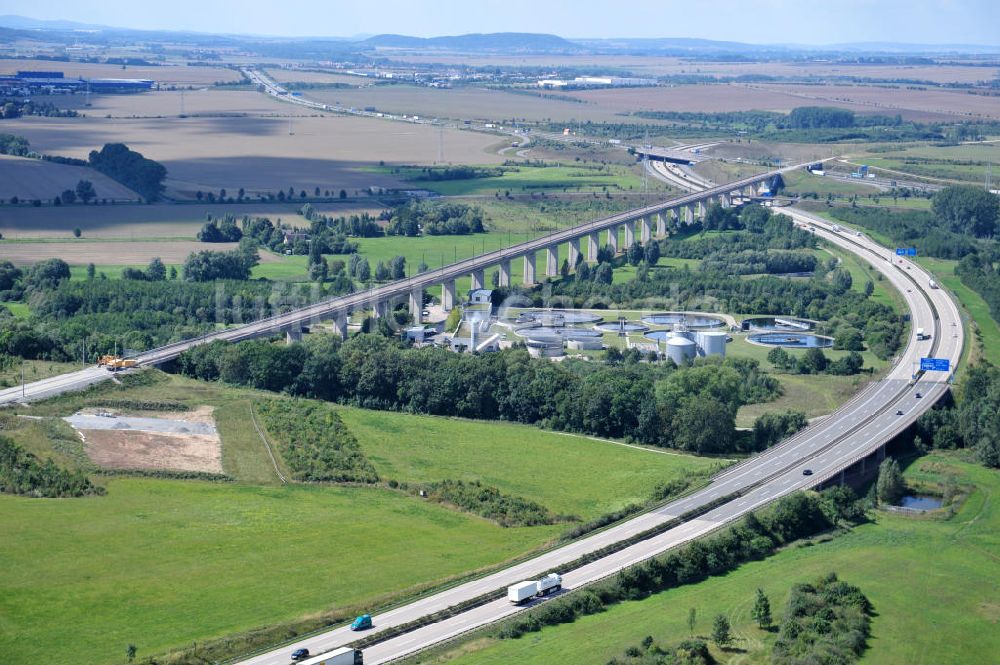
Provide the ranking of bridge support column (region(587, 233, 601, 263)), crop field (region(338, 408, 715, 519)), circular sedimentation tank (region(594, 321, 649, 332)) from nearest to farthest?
crop field (region(338, 408, 715, 519)) < circular sedimentation tank (region(594, 321, 649, 332)) < bridge support column (region(587, 233, 601, 263))

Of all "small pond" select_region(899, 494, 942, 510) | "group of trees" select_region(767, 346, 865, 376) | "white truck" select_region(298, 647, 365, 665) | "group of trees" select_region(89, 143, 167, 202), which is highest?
"group of trees" select_region(89, 143, 167, 202)

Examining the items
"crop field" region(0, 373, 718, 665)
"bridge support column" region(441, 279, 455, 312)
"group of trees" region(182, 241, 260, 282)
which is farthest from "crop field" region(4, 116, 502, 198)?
"crop field" region(0, 373, 718, 665)

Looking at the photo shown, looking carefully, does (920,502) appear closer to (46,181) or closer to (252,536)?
(252,536)

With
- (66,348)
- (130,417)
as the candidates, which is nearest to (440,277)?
(66,348)

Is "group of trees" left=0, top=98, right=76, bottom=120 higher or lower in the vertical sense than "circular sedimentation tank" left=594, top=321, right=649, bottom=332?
higher

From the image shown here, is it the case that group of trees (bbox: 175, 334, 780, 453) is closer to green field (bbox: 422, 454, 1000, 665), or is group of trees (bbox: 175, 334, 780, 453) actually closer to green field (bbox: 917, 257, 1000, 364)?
green field (bbox: 422, 454, 1000, 665)

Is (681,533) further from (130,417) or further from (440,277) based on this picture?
(440,277)
